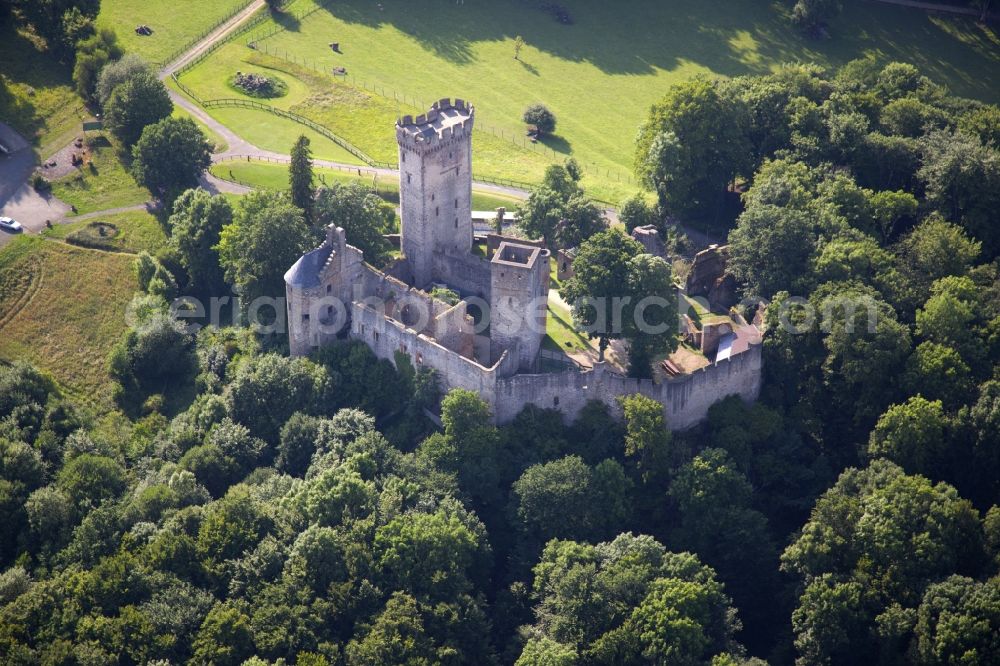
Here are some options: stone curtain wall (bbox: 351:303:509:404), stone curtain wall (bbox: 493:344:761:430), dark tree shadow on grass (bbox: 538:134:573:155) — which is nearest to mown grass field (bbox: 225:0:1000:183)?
dark tree shadow on grass (bbox: 538:134:573:155)

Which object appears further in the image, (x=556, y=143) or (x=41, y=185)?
(x=556, y=143)

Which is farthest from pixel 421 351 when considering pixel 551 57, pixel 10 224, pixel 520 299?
pixel 551 57

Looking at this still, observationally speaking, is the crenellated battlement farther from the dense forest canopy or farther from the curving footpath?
the curving footpath

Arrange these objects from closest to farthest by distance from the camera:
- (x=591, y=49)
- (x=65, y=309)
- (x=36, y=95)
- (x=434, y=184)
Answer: (x=434, y=184)
(x=65, y=309)
(x=36, y=95)
(x=591, y=49)

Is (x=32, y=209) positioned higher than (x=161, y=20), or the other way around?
(x=161, y=20)

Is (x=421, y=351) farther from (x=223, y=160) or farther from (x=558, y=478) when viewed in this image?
(x=223, y=160)

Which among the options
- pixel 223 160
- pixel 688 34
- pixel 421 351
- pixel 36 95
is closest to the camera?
pixel 421 351

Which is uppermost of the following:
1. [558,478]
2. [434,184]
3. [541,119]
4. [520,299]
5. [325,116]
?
[434,184]
